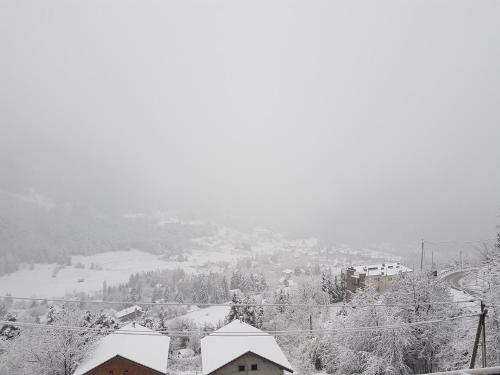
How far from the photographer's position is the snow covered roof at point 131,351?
30.1m

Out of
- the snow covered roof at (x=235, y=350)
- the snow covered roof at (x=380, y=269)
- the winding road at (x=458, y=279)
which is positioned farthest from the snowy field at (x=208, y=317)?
the snow covered roof at (x=235, y=350)

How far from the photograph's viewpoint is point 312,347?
3925cm

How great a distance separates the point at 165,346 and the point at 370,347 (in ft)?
58.6

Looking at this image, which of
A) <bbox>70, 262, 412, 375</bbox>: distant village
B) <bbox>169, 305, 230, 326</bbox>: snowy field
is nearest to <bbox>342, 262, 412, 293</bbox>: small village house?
<bbox>169, 305, 230, 326</bbox>: snowy field

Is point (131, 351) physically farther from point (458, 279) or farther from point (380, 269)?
point (380, 269)

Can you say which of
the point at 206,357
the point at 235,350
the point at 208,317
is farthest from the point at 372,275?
the point at 206,357

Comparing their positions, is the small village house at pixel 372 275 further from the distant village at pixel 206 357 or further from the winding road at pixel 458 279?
the distant village at pixel 206 357

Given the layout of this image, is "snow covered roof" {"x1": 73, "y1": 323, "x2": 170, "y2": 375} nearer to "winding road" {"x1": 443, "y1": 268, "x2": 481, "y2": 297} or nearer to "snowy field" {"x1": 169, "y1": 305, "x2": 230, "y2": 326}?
"winding road" {"x1": 443, "y1": 268, "x2": 481, "y2": 297}

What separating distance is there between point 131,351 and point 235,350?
871 cm

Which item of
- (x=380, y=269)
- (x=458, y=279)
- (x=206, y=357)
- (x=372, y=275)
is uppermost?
(x=458, y=279)

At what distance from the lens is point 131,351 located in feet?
103

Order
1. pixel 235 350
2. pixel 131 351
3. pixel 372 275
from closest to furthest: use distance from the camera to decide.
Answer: pixel 235 350 → pixel 131 351 → pixel 372 275

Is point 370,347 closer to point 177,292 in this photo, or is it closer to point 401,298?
point 401,298

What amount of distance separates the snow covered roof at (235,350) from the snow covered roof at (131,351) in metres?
3.69
